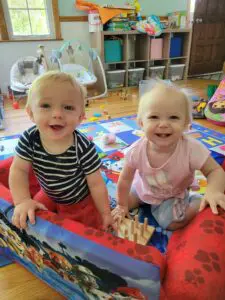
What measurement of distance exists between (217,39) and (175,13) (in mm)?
1172

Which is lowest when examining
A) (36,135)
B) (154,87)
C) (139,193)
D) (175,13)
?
(139,193)

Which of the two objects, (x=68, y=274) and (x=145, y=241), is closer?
(x=68, y=274)

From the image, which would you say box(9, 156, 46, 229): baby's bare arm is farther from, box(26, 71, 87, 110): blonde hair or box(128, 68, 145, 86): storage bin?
box(128, 68, 145, 86): storage bin

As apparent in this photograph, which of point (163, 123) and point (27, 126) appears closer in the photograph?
point (163, 123)

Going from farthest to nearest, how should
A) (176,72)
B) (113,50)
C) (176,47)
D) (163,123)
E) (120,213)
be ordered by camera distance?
1. (176,72)
2. (176,47)
3. (113,50)
4. (120,213)
5. (163,123)

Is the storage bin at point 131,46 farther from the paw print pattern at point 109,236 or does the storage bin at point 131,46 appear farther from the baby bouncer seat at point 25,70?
the paw print pattern at point 109,236

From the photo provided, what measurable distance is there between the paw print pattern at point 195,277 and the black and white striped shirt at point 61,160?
1.33 feet

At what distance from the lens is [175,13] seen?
12.6 feet

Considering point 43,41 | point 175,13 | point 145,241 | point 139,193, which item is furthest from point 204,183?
point 175,13

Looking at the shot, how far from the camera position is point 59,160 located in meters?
0.78

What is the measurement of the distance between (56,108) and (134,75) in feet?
10.3

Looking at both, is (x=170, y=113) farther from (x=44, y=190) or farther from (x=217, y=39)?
(x=217, y=39)

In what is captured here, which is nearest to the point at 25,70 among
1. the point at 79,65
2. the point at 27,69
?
the point at 27,69

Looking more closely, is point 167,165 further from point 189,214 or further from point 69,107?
point 69,107
